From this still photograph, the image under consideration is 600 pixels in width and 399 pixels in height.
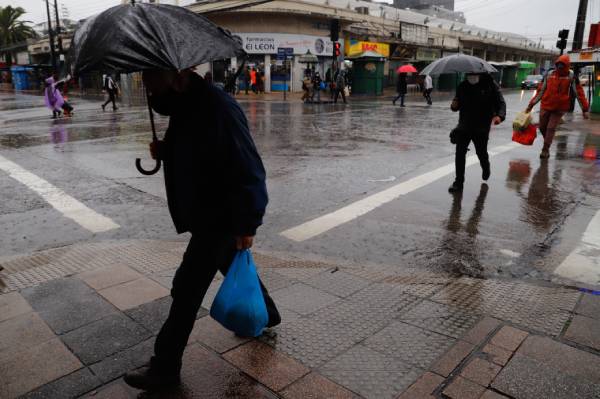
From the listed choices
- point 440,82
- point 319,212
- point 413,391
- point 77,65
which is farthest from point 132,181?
point 440,82

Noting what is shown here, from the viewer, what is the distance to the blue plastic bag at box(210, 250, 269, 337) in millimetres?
2588

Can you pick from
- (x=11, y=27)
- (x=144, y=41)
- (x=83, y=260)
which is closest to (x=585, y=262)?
(x=144, y=41)

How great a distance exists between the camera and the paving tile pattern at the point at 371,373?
2533 millimetres

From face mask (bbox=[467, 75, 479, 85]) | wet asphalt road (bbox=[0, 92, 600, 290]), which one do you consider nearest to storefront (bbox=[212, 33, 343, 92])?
wet asphalt road (bbox=[0, 92, 600, 290])

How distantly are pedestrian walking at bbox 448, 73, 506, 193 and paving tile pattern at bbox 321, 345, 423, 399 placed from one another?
4.45m

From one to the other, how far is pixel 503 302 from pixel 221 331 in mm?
2050

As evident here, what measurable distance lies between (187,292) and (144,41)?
1.23 metres

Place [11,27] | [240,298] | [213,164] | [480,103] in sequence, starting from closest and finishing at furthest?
[213,164] → [240,298] → [480,103] → [11,27]

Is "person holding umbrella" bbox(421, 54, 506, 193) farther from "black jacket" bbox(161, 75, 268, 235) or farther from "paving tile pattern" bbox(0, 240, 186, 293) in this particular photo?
"black jacket" bbox(161, 75, 268, 235)

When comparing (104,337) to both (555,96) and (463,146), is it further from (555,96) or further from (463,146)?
(555,96)

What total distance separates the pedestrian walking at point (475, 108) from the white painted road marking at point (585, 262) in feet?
6.85

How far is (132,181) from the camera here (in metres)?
7.60

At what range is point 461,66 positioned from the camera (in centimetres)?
639

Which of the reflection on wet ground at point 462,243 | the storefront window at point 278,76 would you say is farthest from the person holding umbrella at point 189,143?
the storefront window at point 278,76
